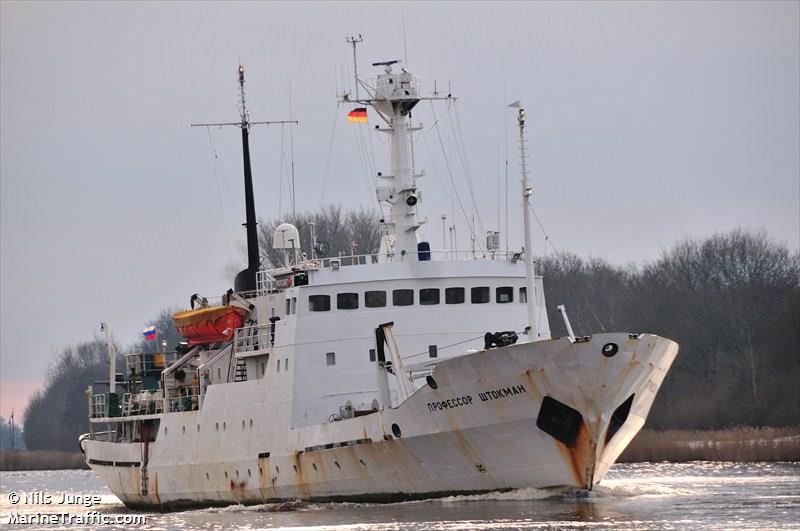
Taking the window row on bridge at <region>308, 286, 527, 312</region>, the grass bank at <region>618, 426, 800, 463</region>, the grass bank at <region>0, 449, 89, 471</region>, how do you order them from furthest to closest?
1. the grass bank at <region>0, 449, 89, 471</region>
2. the grass bank at <region>618, 426, 800, 463</region>
3. the window row on bridge at <region>308, 286, 527, 312</region>

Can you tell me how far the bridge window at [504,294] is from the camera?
139 feet

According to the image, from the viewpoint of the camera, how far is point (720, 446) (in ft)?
195

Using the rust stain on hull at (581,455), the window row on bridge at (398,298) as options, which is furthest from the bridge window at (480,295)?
the rust stain on hull at (581,455)

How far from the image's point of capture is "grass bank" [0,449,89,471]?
94325mm

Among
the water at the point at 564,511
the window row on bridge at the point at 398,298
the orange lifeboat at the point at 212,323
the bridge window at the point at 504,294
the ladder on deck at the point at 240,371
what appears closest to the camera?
the water at the point at 564,511

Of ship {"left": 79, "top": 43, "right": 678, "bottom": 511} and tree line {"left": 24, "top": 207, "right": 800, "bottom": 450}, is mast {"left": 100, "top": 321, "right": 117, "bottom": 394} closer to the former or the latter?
ship {"left": 79, "top": 43, "right": 678, "bottom": 511}

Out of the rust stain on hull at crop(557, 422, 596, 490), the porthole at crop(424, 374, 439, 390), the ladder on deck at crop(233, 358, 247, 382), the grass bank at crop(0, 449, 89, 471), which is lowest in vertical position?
the rust stain on hull at crop(557, 422, 596, 490)

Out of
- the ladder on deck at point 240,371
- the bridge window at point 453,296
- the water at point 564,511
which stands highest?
the bridge window at point 453,296

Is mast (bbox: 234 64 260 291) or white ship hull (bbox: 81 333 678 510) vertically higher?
mast (bbox: 234 64 260 291)

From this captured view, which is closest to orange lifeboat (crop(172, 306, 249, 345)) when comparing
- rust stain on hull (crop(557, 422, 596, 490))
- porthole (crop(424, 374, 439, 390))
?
porthole (crop(424, 374, 439, 390))

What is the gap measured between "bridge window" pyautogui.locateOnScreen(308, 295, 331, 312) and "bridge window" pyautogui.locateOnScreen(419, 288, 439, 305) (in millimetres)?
2277

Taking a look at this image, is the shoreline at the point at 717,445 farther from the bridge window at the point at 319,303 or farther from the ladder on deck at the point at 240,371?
the bridge window at the point at 319,303

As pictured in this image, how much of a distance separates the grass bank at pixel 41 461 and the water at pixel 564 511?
153 ft

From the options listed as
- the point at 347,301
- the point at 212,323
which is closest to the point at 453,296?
the point at 347,301
